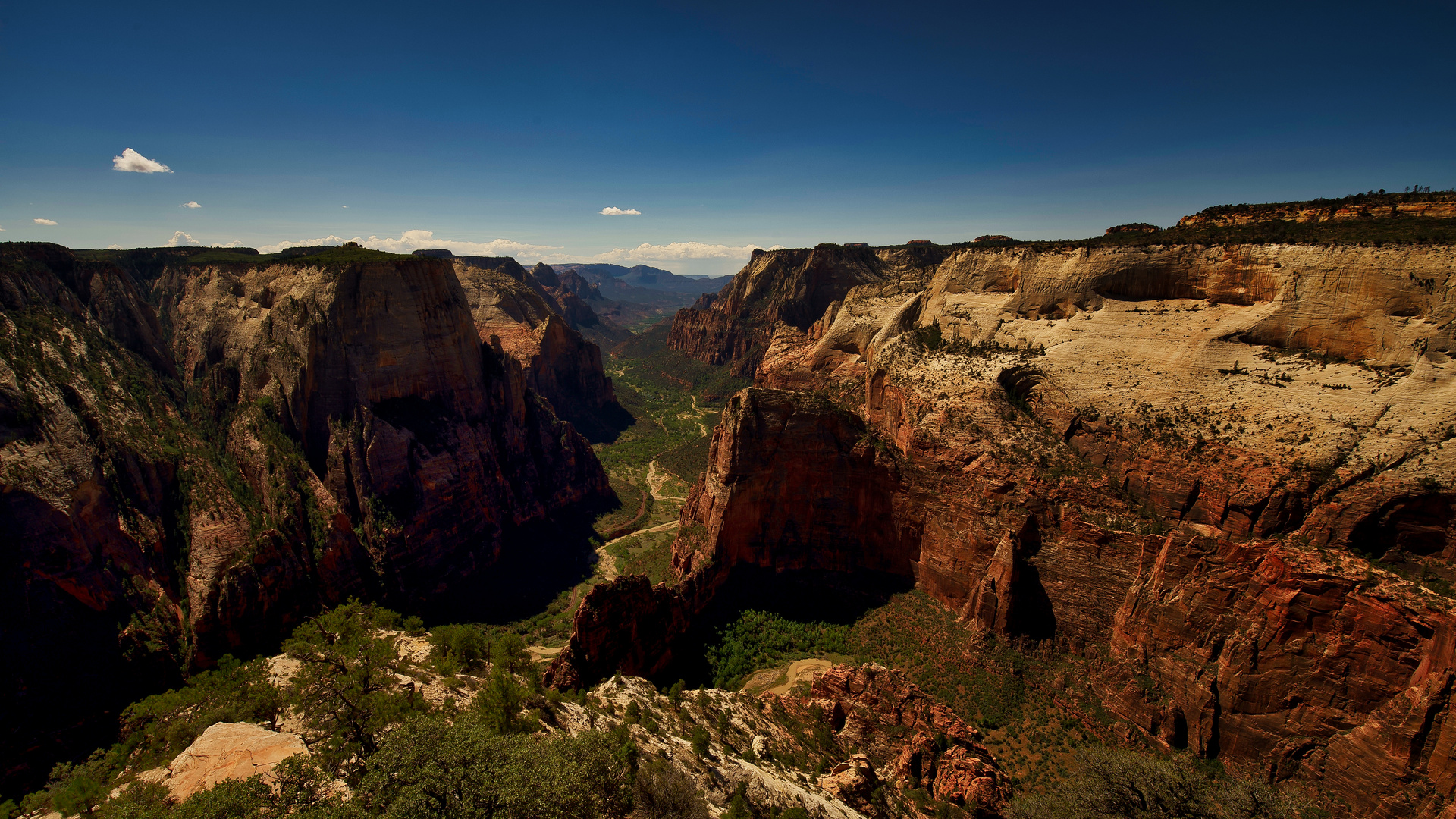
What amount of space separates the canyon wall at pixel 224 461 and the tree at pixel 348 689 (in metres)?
14.3

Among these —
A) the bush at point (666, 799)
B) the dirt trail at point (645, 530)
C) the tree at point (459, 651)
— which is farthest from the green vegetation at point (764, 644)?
the dirt trail at point (645, 530)

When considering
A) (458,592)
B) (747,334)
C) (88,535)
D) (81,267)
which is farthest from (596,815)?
(747,334)

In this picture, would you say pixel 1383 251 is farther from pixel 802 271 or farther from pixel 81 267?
pixel 802 271

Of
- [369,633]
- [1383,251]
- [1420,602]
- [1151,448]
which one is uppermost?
[1383,251]

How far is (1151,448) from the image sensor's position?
34500mm

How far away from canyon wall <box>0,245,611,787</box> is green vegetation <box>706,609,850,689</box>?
103 feet

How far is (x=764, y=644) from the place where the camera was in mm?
42938

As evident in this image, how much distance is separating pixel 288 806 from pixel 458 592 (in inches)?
1718

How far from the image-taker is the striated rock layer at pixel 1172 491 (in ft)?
84.8

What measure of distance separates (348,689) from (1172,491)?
153 feet

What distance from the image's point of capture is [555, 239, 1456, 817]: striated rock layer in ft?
84.8

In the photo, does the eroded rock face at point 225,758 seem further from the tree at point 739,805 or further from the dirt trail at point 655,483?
the dirt trail at point 655,483

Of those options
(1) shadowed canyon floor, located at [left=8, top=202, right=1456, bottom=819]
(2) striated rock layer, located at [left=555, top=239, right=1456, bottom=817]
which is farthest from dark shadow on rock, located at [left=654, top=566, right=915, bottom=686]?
(2) striated rock layer, located at [left=555, top=239, right=1456, bottom=817]

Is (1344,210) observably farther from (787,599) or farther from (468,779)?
(468,779)
